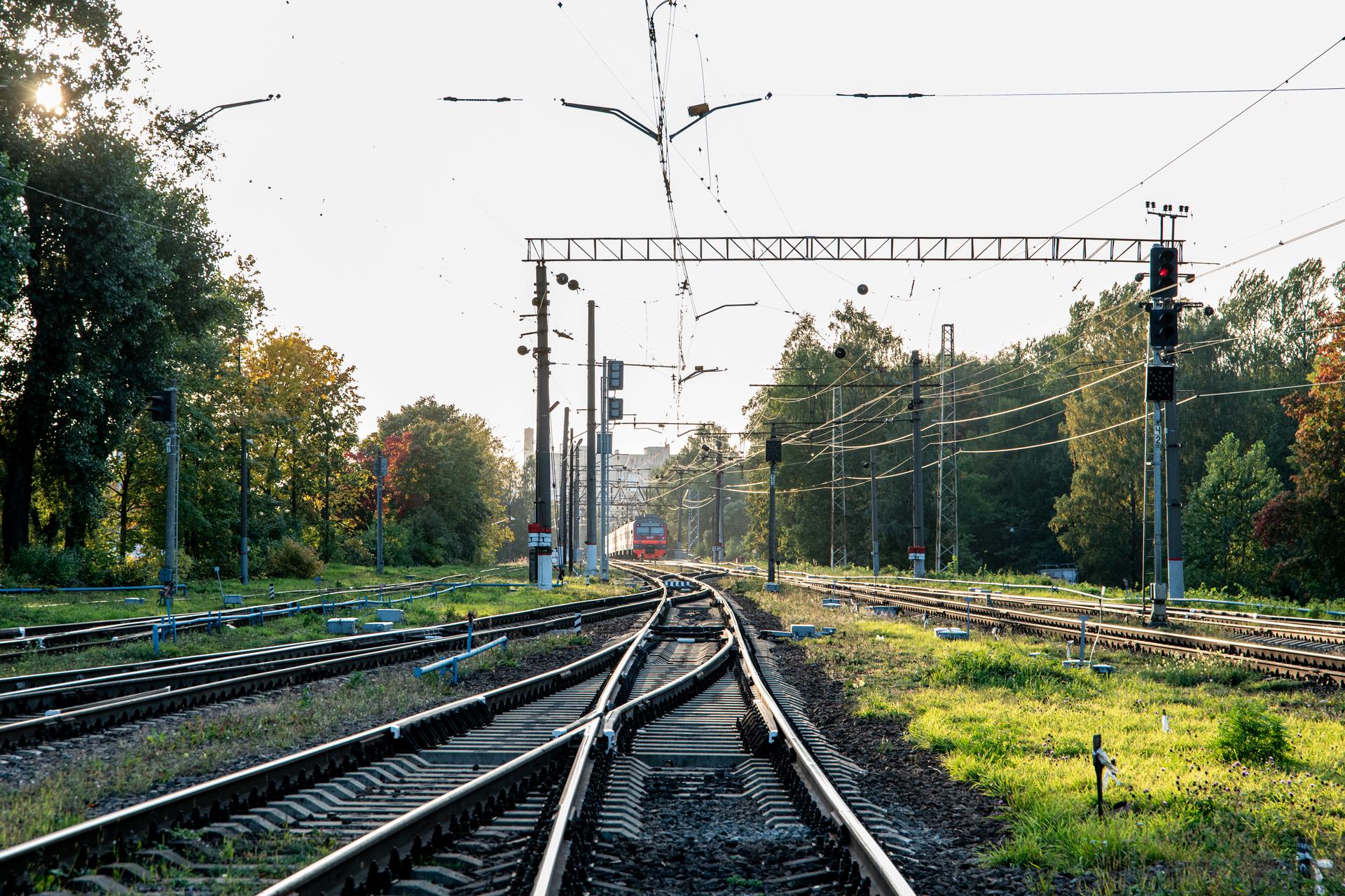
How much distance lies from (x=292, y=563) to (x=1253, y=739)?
43656mm

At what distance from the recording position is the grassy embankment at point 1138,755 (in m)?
6.41

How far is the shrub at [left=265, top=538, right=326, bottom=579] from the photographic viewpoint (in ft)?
155

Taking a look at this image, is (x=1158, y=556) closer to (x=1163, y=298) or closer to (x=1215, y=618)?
(x=1215, y=618)

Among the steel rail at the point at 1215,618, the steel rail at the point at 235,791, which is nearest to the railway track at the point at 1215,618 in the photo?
the steel rail at the point at 1215,618

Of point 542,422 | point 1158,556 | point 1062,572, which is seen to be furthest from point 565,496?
point 1158,556

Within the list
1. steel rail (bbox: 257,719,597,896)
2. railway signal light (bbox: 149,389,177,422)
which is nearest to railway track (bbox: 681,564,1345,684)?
steel rail (bbox: 257,719,597,896)

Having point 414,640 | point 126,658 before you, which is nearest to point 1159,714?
point 414,640

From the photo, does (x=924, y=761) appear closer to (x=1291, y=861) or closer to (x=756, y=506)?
(x=1291, y=861)

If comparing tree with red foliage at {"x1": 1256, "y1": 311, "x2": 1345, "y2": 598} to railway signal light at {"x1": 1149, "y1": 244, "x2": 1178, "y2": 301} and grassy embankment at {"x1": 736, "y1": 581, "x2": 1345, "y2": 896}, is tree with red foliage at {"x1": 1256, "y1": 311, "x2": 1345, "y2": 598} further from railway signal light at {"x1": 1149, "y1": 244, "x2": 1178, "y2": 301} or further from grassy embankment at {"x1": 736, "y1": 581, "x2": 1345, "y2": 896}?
grassy embankment at {"x1": 736, "y1": 581, "x2": 1345, "y2": 896}

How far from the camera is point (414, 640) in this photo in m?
20.1

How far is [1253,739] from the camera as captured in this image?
30.1ft

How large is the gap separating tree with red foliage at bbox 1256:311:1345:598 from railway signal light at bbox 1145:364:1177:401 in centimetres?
1846

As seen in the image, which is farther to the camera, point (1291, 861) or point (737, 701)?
point (737, 701)

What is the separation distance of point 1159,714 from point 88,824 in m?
10.6
